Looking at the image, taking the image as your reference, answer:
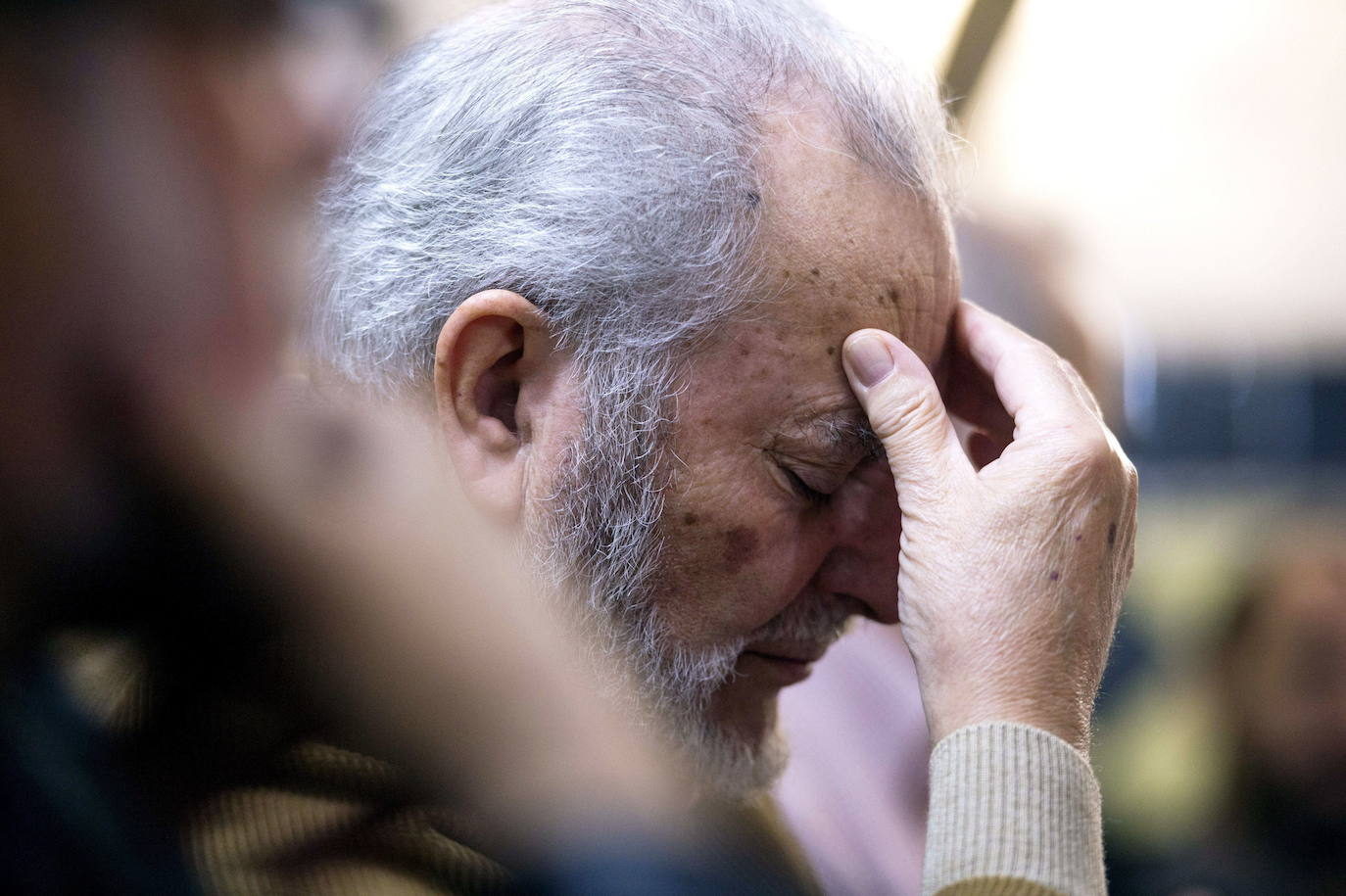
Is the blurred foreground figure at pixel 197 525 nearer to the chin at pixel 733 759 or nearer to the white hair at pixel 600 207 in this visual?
the white hair at pixel 600 207

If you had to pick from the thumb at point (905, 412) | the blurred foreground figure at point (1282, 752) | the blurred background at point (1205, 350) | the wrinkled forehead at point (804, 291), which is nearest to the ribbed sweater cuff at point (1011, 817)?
the thumb at point (905, 412)

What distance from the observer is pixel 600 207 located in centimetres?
93

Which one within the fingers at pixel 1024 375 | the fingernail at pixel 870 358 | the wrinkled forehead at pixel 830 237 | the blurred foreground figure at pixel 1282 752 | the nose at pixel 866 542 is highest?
the wrinkled forehead at pixel 830 237

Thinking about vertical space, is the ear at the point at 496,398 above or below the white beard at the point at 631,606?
above

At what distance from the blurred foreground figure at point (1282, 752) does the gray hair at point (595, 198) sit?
1620mm

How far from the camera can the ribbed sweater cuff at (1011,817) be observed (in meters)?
0.80

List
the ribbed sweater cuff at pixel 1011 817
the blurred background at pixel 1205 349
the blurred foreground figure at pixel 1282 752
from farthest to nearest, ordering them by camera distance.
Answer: the blurred foreground figure at pixel 1282 752
the blurred background at pixel 1205 349
the ribbed sweater cuff at pixel 1011 817

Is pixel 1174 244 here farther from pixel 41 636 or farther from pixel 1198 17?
pixel 41 636

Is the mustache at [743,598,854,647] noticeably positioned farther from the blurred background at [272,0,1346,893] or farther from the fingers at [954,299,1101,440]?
the blurred background at [272,0,1346,893]

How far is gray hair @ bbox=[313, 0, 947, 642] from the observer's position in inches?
37.2

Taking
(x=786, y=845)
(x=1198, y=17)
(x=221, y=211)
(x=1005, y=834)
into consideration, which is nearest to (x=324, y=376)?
(x=221, y=211)

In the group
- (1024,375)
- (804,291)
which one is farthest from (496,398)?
(1024,375)

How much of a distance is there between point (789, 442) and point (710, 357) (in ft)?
0.40

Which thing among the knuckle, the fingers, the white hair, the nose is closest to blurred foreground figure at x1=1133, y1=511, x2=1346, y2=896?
the nose
